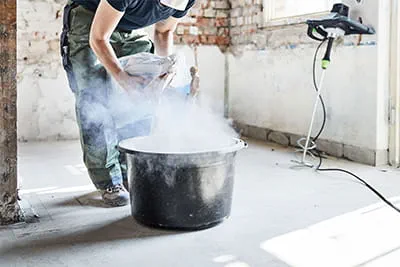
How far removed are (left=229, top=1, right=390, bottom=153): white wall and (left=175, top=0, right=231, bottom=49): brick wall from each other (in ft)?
1.24

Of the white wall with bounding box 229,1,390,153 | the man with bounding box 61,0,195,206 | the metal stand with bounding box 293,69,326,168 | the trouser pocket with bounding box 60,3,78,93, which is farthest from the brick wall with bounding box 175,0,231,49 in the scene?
the trouser pocket with bounding box 60,3,78,93

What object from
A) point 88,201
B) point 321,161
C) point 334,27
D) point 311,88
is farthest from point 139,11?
point 311,88

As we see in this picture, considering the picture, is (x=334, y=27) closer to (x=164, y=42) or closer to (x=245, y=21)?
(x=164, y=42)

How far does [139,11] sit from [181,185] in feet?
3.15

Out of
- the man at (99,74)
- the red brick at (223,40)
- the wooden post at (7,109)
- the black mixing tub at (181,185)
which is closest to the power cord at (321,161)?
the black mixing tub at (181,185)

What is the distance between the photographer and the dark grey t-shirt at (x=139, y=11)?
7.83ft

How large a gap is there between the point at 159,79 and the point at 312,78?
2.49 metres

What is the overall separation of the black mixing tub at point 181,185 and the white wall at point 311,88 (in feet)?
6.45

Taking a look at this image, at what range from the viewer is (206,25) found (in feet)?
20.2

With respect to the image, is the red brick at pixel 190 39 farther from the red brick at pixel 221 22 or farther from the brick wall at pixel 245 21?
the brick wall at pixel 245 21

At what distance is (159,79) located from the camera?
2588 millimetres

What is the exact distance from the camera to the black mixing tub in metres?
2.34

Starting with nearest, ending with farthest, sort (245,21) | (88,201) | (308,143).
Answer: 1. (88,201)
2. (308,143)
3. (245,21)

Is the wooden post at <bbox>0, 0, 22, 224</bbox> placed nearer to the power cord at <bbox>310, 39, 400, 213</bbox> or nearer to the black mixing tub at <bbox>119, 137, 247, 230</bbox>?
the black mixing tub at <bbox>119, 137, 247, 230</bbox>
